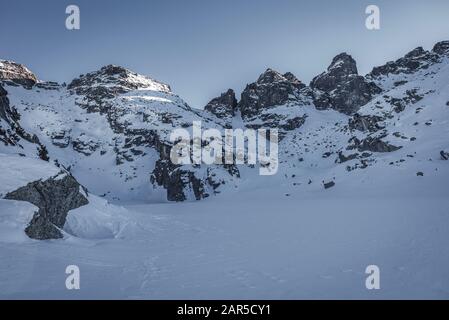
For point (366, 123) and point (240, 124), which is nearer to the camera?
point (366, 123)

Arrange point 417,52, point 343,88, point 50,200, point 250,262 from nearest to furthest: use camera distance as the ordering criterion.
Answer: point 250,262 < point 50,200 < point 343,88 < point 417,52

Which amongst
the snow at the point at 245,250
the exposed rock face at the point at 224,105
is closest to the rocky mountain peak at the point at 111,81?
the exposed rock face at the point at 224,105

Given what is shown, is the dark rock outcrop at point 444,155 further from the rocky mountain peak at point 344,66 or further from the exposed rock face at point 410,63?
the rocky mountain peak at point 344,66

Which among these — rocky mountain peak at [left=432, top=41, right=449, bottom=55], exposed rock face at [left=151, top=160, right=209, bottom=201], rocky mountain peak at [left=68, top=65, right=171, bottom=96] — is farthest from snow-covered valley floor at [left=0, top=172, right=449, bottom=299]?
rocky mountain peak at [left=432, top=41, right=449, bottom=55]

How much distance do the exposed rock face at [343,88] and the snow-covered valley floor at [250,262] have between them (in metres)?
88.2

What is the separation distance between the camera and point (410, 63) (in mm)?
110250

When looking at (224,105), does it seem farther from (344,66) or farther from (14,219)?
(14,219)

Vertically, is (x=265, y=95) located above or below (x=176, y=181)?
above

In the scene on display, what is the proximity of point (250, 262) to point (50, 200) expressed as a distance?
13.7 metres

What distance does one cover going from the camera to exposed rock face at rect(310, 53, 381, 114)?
344 ft

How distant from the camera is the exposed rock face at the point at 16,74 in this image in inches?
4200

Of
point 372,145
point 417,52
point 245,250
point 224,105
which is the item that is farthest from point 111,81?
point 417,52

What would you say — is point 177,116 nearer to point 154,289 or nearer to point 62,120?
point 62,120

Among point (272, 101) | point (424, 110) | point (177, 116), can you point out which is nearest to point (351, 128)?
point (424, 110)
